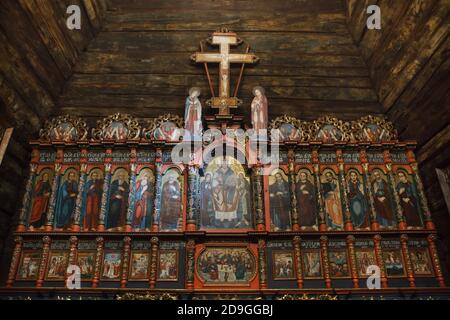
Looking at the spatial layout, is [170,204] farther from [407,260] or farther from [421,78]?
[421,78]

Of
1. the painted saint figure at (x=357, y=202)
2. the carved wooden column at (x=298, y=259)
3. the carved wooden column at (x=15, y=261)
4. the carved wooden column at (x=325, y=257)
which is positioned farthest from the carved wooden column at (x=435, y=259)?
the carved wooden column at (x=15, y=261)

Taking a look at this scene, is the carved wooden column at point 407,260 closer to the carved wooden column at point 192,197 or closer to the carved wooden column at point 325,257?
the carved wooden column at point 325,257

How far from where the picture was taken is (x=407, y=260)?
639cm

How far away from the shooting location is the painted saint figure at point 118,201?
6.70 metres

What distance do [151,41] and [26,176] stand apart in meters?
4.07

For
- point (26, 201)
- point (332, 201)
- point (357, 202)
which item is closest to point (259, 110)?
point (332, 201)

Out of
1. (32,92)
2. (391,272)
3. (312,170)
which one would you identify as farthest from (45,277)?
(391,272)

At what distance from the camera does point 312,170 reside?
716 centimetres

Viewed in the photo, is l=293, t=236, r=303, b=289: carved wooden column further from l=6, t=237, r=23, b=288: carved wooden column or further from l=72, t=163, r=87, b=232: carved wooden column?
l=6, t=237, r=23, b=288: carved wooden column

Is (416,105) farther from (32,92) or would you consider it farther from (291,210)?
(32,92)

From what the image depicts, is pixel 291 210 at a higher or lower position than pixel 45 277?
higher

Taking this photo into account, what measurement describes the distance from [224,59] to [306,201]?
145 inches

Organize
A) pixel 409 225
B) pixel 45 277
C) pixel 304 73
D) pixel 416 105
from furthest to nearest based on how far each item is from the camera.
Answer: pixel 304 73 → pixel 416 105 → pixel 409 225 → pixel 45 277

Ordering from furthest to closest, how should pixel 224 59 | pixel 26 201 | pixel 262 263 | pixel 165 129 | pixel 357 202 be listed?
pixel 224 59 → pixel 165 129 → pixel 357 202 → pixel 26 201 → pixel 262 263
